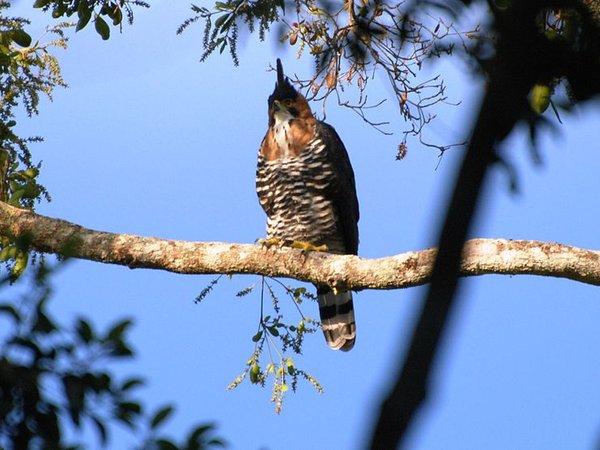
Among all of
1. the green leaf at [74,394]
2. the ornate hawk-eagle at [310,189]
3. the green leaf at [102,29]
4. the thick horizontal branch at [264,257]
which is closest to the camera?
the green leaf at [74,394]

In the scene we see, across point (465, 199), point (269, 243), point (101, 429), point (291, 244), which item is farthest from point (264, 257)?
point (465, 199)

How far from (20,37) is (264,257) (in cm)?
158

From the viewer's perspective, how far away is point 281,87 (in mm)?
5828

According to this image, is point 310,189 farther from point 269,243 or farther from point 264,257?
point 264,257

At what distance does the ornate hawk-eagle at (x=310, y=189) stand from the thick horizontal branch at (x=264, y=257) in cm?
80

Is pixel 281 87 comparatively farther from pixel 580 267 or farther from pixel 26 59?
pixel 580 267

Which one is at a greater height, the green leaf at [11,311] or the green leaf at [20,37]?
the green leaf at [20,37]

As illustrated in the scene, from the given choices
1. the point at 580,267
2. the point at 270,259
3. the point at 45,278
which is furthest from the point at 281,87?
the point at 45,278

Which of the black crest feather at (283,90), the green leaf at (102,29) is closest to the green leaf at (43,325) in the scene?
the green leaf at (102,29)

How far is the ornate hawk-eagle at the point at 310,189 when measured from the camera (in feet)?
17.9

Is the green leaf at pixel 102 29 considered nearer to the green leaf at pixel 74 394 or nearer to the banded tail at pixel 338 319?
the banded tail at pixel 338 319

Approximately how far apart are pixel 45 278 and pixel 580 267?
2505 millimetres

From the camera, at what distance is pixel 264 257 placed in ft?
14.9

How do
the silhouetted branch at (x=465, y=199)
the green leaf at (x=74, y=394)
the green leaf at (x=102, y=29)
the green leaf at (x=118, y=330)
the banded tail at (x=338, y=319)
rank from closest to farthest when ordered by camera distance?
the silhouetted branch at (x=465, y=199)
the green leaf at (x=74, y=394)
the green leaf at (x=118, y=330)
the green leaf at (x=102, y=29)
the banded tail at (x=338, y=319)
